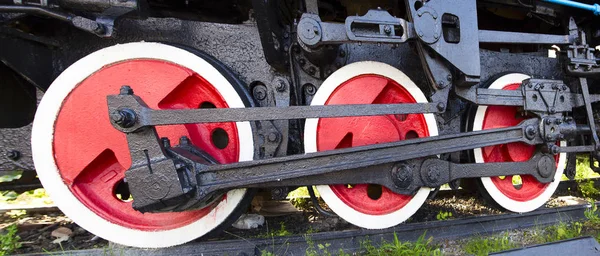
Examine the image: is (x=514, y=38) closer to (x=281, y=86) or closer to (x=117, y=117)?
(x=281, y=86)

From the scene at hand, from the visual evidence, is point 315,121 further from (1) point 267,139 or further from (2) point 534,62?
(2) point 534,62

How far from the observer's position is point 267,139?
5.70 ft

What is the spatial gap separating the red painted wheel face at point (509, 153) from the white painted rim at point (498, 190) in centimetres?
3

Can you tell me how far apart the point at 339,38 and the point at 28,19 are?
1580 mm

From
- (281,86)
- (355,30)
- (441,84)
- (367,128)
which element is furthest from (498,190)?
(281,86)

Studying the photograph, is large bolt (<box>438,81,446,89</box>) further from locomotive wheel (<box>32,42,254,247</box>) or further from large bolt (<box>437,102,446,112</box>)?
locomotive wheel (<box>32,42,254,247</box>)

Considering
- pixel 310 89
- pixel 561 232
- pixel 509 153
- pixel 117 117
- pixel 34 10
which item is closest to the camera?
pixel 117 117

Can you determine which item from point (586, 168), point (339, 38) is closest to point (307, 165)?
point (339, 38)

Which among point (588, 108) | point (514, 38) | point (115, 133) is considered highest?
point (514, 38)

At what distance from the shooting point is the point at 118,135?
1564mm

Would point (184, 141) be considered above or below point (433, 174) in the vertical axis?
above

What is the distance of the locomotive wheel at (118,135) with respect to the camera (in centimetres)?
157

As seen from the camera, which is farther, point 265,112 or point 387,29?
point 387,29

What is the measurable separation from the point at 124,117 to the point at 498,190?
2.23m
